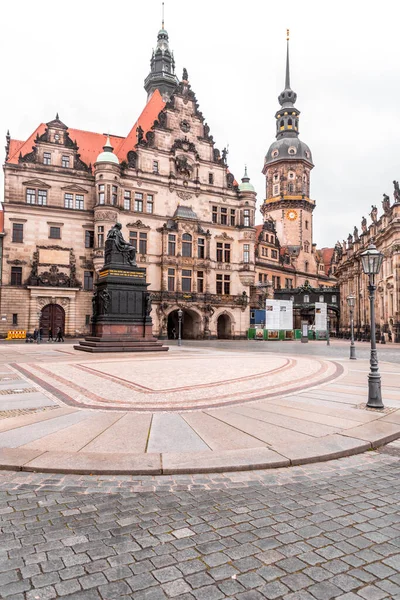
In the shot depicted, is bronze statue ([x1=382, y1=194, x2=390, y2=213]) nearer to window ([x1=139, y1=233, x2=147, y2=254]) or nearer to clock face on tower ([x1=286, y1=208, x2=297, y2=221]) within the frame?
window ([x1=139, y1=233, x2=147, y2=254])

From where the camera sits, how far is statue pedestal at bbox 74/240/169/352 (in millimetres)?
22938

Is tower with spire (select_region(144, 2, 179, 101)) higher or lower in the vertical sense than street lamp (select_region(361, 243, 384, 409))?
higher

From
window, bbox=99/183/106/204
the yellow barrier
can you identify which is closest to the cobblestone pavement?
the yellow barrier

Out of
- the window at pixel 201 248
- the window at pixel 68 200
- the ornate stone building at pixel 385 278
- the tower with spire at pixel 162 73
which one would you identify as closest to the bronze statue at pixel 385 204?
the ornate stone building at pixel 385 278

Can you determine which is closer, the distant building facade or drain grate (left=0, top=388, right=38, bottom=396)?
drain grate (left=0, top=388, right=38, bottom=396)

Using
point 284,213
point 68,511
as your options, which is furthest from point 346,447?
point 284,213

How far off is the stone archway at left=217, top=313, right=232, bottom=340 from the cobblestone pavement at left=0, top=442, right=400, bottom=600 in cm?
4665

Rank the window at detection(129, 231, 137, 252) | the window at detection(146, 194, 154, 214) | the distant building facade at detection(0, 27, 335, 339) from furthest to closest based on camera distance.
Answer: the window at detection(146, 194, 154, 214) → the window at detection(129, 231, 137, 252) → the distant building facade at detection(0, 27, 335, 339)

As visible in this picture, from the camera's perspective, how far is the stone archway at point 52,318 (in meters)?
41.7

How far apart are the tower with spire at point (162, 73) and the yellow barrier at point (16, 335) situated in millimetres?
45605

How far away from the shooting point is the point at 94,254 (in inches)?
1683

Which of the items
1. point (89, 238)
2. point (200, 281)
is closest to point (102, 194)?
point (89, 238)

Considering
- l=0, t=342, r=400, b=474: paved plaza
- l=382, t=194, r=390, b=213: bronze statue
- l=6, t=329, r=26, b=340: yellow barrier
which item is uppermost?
l=382, t=194, r=390, b=213: bronze statue

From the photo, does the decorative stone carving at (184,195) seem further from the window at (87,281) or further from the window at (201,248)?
the window at (87,281)
